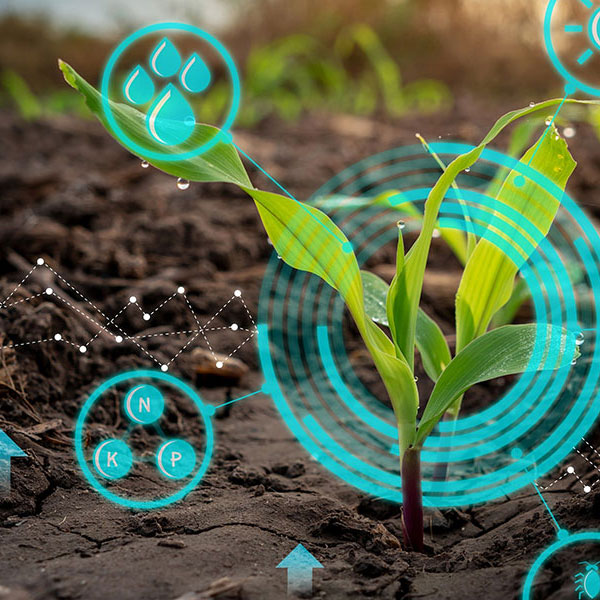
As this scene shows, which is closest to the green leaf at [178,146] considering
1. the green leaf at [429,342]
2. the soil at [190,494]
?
the green leaf at [429,342]

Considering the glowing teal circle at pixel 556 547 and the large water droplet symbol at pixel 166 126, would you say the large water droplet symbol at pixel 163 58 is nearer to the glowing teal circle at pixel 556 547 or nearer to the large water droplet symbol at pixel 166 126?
the large water droplet symbol at pixel 166 126

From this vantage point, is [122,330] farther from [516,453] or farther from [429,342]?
[516,453]

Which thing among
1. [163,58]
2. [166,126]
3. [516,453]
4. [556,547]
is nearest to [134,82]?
[163,58]

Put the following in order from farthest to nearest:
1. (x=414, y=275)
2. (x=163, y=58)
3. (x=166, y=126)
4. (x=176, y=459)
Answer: (x=176, y=459) → (x=163, y=58) → (x=414, y=275) → (x=166, y=126)

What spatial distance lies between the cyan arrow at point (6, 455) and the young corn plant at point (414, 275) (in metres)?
0.53

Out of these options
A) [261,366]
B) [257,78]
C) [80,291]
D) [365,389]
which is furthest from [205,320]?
[257,78]

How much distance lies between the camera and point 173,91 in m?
0.88

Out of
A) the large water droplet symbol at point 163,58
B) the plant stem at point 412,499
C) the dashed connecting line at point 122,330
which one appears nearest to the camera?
the plant stem at point 412,499

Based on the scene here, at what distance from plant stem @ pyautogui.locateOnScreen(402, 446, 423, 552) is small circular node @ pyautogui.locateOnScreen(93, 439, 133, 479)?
1.55 feet

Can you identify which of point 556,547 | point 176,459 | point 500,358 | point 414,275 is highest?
point 414,275

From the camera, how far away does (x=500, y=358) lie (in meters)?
0.89

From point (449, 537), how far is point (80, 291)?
1124 mm

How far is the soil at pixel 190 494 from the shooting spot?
83 centimetres

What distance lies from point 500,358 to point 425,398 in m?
0.71
